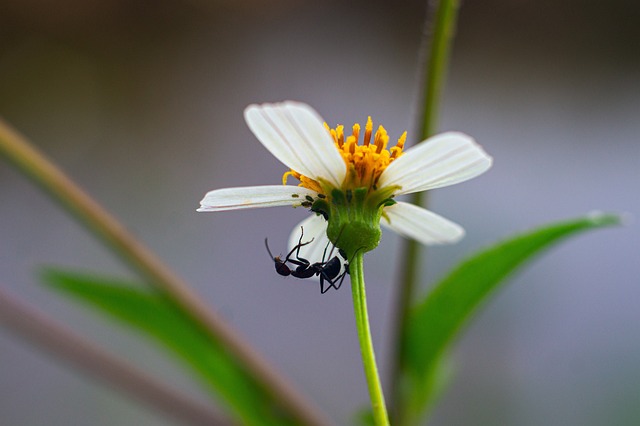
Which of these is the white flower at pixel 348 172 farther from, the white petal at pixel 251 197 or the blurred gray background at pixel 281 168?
the blurred gray background at pixel 281 168

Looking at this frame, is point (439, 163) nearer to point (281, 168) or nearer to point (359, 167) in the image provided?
point (359, 167)

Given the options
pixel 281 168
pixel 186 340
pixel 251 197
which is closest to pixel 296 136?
pixel 251 197

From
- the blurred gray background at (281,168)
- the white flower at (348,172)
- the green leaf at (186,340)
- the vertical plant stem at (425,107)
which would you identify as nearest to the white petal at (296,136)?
the white flower at (348,172)

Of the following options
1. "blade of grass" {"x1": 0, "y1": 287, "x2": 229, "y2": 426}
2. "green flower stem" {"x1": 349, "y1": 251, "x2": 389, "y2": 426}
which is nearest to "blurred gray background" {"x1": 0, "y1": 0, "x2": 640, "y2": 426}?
"blade of grass" {"x1": 0, "y1": 287, "x2": 229, "y2": 426}

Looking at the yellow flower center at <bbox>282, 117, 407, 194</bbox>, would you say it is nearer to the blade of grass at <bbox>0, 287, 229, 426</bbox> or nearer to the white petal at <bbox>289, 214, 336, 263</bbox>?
the white petal at <bbox>289, 214, 336, 263</bbox>

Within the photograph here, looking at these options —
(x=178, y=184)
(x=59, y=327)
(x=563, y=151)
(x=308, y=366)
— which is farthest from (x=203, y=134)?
(x=59, y=327)
